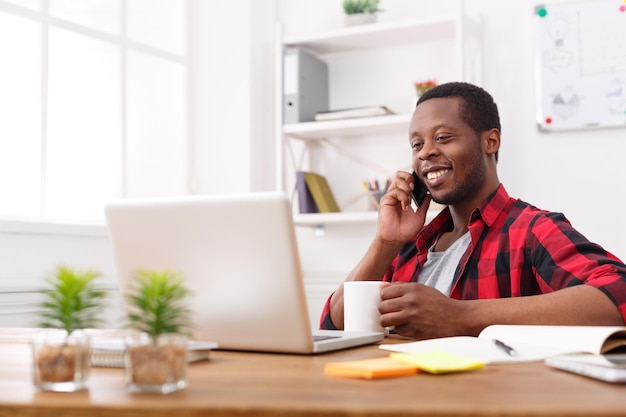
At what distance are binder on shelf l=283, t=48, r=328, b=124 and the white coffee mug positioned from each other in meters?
1.88

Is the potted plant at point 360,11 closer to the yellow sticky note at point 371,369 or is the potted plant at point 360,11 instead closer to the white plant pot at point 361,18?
the white plant pot at point 361,18

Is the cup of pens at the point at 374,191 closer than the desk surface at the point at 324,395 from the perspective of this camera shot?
No

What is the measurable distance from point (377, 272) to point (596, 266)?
556 millimetres

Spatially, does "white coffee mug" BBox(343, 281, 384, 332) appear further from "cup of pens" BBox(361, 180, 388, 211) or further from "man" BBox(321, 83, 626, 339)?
"cup of pens" BBox(361, 180, 388, 211)

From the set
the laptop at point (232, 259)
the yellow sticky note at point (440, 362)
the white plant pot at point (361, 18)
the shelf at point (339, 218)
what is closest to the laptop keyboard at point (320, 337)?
the laptop at point (232, 259)

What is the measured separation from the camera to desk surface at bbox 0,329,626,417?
1.98ft

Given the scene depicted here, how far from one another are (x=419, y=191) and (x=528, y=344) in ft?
3.08

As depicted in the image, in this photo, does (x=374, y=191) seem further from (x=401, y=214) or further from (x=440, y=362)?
(x=440, y=362)

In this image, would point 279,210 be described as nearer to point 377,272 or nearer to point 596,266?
point 596,266

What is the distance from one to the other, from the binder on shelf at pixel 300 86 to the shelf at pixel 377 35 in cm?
7

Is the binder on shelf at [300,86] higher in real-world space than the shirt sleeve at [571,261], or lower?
higher

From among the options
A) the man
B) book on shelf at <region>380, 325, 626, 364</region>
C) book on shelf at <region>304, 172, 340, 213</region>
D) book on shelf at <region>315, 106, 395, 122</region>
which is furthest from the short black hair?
book on shelf at <region>304, 172, 340, 213</region>

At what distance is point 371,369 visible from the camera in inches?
31.4

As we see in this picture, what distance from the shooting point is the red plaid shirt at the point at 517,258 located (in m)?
1.45
